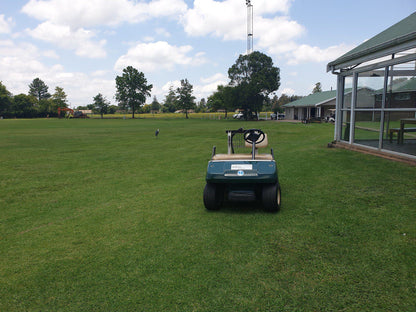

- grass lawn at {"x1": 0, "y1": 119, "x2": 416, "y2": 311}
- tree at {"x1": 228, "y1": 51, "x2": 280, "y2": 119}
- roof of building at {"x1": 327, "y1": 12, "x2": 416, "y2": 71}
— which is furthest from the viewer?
tree at {"x1": 228, "y1": 51, "x2": 280, "y2": 119}

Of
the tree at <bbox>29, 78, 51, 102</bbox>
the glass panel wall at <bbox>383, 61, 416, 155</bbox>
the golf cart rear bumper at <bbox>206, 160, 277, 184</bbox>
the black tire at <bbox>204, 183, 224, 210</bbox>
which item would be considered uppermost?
the tree at <bbox>29, 78, 51, 102</bbox>

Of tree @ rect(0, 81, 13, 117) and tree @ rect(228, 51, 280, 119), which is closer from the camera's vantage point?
tree @ rect(228, 51, 280, 119)

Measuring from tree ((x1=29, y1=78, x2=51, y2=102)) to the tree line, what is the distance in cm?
6420

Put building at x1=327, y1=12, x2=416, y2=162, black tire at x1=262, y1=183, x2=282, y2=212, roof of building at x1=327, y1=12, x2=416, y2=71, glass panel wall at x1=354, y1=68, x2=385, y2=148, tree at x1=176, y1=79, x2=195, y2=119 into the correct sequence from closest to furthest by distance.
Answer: black tire at x1=262, y1=183, x2=282, y2=212
roof of building at x1=327, y1=12, x2=416, y2=71
building at x1=327, y1=12, x2=416, y2=162
glass panel wall at x1=354, y1=68, x2=385, y2=148
tree at x1=176, y1=79, x2=195, y2=119

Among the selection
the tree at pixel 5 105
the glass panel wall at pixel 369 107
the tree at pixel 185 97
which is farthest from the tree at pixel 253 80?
the tree at pixel 5 105

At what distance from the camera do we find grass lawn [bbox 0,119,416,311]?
274cm

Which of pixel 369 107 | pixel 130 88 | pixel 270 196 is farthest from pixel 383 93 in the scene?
pixel 130 88

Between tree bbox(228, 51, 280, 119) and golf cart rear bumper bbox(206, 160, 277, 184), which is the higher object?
tree bbox(228, 51, 280, 119)

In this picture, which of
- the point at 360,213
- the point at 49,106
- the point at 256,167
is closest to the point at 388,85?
the point at 360,213

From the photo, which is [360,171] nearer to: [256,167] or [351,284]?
[256,167]

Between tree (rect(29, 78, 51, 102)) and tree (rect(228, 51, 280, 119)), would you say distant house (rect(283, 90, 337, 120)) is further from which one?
tree (rect(29, 78, 51, 102))

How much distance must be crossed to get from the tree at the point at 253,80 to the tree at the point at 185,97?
2684 centimetres

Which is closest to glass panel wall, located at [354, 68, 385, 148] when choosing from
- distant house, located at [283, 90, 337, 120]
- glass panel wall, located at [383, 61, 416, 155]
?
glass panel wall, located at [383, 61, 416, 155]

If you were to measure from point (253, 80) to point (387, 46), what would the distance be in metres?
44.9
